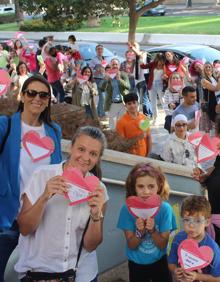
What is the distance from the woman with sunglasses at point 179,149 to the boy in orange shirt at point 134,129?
36cm

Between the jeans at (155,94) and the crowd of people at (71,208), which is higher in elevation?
the crowd of people at (71,208)

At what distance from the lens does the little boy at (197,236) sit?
3.41 meters

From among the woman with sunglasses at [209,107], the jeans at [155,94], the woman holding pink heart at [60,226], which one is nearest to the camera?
the woman holding pink heart at [60,226]

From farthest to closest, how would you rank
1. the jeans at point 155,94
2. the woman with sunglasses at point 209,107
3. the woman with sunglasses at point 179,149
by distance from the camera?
the jeans at point 155,94, the woman with sunglasses at point 209,107, the woman with sunglasses at point 179,149

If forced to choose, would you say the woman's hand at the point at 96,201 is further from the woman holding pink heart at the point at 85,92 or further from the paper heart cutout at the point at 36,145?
the woman holding pink heart at the point at 85,92

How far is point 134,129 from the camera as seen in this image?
6773 millimetres

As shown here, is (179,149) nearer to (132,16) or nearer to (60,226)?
(60,226)

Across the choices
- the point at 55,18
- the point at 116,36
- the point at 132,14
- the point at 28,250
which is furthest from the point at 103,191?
the point at 116,36

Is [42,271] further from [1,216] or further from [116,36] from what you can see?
[116,36]

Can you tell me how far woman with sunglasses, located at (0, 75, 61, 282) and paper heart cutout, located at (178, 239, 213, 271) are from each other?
1.08 metres

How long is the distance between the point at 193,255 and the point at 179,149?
2856mm

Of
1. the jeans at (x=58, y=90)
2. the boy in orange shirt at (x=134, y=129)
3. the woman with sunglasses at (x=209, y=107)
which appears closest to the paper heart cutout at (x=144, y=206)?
the boy in orange shirt at (x=134, y=129)

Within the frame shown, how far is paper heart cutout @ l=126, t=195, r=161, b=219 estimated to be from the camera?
11.8 ft

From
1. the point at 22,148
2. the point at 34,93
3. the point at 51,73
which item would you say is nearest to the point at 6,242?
the point at 22,148
